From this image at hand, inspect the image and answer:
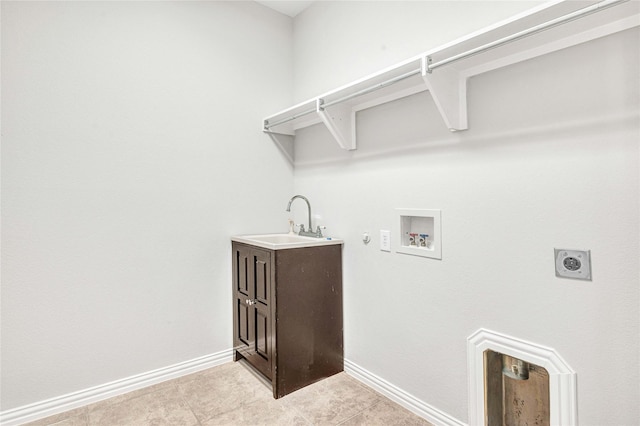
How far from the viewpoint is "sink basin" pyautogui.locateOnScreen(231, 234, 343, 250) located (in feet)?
6.60

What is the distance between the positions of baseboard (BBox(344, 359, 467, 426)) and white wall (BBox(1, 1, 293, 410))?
1026 millimetres

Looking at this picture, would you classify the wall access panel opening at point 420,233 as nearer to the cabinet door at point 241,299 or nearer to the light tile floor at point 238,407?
the light tile floor at point 238,407

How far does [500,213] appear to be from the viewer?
148 centimetres

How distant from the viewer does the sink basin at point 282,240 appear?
201cm

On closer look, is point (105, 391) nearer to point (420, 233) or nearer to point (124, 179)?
point (124, 179)

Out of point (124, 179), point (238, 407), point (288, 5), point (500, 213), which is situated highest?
point (288, 5)

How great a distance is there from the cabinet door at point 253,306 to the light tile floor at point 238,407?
208 mm

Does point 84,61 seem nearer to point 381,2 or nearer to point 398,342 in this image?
point 381,2

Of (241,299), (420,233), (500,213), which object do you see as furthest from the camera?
(241,299)

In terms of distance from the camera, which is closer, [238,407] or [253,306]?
[238,407]

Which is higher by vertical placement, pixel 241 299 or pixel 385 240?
pixel 385 240

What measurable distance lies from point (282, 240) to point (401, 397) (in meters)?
1.39

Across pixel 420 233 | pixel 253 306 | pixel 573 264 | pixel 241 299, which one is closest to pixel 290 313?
pixel 253 306

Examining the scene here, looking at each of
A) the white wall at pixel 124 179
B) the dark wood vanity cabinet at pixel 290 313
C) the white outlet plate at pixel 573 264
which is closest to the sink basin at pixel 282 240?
the dark wood vanity cabinet at pixel 290 313
